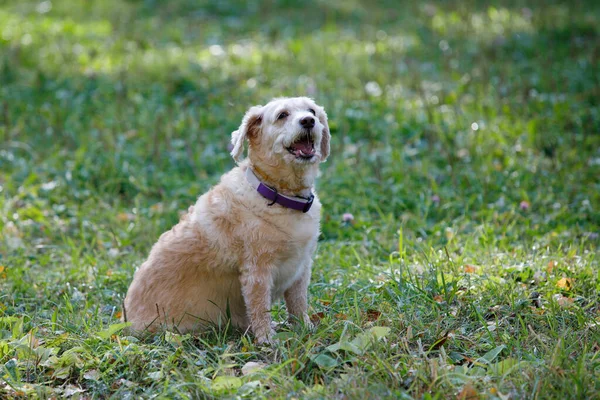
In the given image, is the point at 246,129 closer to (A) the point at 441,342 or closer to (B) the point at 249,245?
(B) the point at 249,245

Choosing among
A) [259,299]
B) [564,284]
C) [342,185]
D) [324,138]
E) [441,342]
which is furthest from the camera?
[342,185]

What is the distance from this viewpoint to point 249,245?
13.1 ft

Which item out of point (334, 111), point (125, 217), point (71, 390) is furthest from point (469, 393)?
point (334, 111)

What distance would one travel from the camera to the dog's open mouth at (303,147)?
13.6 ft

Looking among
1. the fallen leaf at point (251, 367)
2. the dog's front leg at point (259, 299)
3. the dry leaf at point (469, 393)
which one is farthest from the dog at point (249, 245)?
the dry leaf at point (469, 393)

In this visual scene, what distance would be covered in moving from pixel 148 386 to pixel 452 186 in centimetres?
397

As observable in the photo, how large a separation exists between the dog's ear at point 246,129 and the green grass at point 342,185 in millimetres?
1080

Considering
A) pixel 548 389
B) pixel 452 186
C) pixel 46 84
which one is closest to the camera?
pixel 548 389

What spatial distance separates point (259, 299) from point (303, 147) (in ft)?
3.10

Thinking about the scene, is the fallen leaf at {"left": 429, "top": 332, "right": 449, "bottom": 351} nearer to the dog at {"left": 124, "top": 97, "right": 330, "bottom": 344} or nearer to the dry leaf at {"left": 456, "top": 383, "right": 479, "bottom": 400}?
the dry leaf at {"left": 456, "top": 383, "right": 479, "bottom": 400}

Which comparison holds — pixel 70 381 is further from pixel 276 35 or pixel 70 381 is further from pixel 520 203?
pixel 276 35

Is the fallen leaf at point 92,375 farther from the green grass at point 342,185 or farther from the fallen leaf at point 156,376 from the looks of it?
the fallen leaf at point 156,376

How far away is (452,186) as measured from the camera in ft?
21.9

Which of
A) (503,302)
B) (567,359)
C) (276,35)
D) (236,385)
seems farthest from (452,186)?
(276,35)
